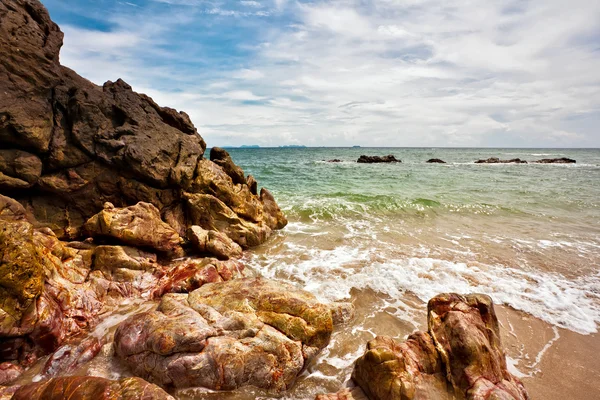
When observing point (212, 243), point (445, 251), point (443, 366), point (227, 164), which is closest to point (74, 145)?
point (227, 164)

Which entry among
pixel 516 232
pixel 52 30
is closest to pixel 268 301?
pixel 52 30

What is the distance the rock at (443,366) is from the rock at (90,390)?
143 inches

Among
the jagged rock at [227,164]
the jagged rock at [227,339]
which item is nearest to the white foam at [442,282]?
the jagged rock at [227,339]

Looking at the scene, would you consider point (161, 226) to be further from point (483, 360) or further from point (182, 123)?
point (483, 360)

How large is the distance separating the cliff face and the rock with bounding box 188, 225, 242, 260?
5.56 feet

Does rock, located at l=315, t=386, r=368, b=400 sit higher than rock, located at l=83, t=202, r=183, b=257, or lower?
lower

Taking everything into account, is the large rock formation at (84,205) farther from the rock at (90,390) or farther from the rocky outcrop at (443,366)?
the rocky outcrop at (443,366)

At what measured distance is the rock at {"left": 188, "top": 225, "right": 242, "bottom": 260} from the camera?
11.5 metres

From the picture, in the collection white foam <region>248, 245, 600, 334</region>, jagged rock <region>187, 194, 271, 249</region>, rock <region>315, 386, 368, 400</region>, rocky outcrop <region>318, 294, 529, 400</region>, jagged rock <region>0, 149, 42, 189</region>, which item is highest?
jagged rock <region>0, 149, 42, 189</region>

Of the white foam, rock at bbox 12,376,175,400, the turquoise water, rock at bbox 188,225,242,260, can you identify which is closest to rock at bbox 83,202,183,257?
rock at bbox 188,225,242,260

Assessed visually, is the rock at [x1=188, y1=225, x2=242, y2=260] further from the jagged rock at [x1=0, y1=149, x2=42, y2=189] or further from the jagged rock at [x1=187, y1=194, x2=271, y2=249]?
the jagged rock at [x1=0, y1=149, x2=42, y2=189]

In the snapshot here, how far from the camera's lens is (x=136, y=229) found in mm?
10266

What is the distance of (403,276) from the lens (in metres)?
10.7

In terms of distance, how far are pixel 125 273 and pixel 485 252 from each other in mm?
14405
